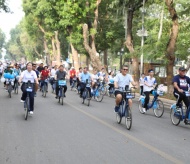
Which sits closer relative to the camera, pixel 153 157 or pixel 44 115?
pixel 153 157

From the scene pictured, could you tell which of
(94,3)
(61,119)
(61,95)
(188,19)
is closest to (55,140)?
(61,119)

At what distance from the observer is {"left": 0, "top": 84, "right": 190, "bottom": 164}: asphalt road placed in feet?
20.8

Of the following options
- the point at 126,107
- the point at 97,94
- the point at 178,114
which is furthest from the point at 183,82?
the point at 97,94

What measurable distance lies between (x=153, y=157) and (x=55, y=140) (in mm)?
2392

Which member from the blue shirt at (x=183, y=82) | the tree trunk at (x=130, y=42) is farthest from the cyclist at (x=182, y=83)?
the tree trunk at (x=130, y=42)

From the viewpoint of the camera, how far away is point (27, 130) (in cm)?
909

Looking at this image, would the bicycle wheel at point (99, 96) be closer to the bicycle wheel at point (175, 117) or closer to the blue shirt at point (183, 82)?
the bicycle wheel at point (175, 117)

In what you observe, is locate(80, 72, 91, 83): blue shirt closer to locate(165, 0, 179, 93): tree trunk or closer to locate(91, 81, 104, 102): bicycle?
locate(91, 81, 104, 102): bicycle

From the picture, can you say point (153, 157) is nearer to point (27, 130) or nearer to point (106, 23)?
point (27, 130)

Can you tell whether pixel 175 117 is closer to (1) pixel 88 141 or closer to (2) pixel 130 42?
(1) pixel 88 141

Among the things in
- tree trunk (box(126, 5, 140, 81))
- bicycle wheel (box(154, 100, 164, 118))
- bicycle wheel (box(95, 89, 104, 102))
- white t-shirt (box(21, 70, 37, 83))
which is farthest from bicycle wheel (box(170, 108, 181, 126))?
tree trunk (box(126, 5, 140, 81))

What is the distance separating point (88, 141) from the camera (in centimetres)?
783

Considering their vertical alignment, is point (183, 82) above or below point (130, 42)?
below

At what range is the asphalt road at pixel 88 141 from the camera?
20.8 feet
